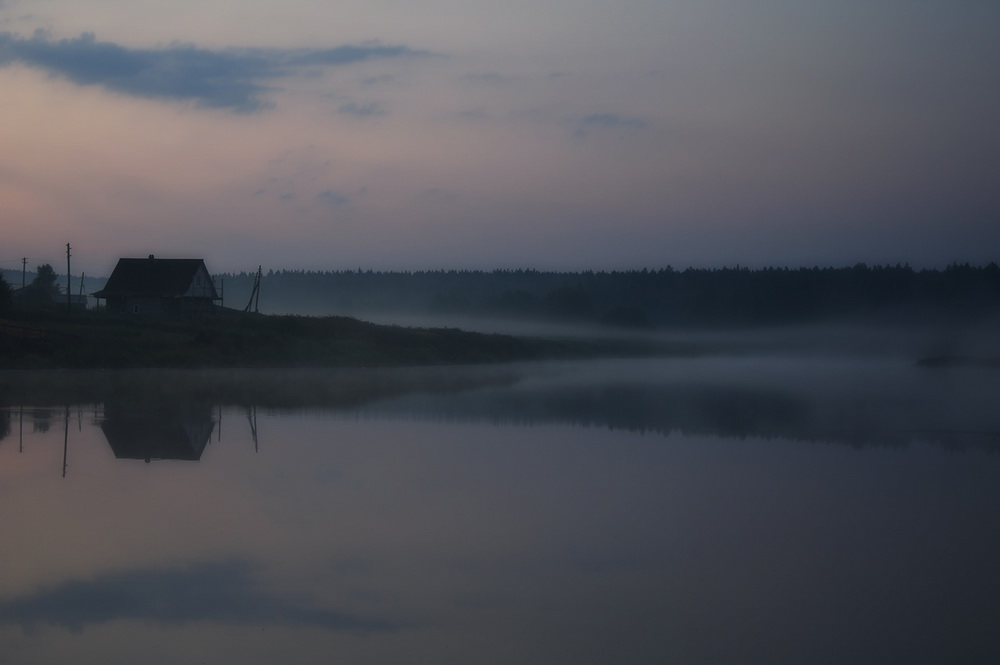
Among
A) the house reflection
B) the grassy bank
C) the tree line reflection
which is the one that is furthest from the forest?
the house reflection

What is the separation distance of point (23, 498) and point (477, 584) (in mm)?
6288

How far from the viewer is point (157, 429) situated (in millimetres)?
18312

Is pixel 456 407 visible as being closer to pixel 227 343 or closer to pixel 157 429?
pixel 157 429

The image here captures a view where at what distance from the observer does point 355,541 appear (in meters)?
9.84

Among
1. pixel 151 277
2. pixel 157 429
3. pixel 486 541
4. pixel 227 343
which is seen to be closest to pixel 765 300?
pixel 151 277

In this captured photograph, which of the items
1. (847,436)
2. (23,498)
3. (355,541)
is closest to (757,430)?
(847,436)

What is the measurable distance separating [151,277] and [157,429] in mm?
44815

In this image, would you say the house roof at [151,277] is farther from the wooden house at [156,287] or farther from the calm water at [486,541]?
the calm water at [486,541]

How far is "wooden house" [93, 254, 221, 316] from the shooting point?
5916 centimetres

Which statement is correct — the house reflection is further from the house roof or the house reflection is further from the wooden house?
the house roof

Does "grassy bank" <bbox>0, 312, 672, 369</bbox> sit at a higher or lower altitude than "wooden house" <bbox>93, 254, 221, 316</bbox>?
lower

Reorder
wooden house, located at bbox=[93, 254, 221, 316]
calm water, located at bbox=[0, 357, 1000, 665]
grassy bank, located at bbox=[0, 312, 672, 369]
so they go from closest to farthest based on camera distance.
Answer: calm water, located at bbox=[0, 357, 1000, 665], grassy bank, located at bbox=[0, 312, 672, 369], wooden house, located at bbox=[93, 254, 221, 316]

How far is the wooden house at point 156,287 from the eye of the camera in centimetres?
5916

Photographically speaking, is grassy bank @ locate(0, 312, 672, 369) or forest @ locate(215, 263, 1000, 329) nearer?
grassy bank @ locate(0, 312, 672, 369)
